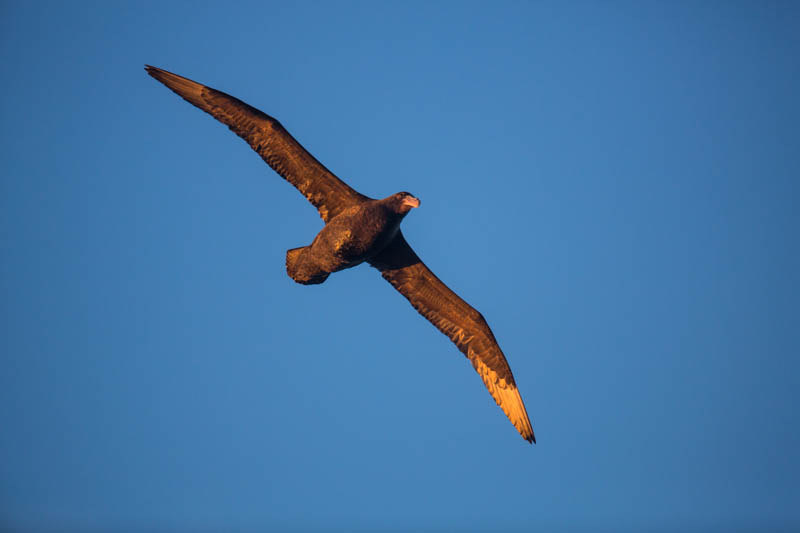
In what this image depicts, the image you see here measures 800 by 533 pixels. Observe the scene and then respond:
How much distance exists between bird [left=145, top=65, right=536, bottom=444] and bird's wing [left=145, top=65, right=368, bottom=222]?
2cm

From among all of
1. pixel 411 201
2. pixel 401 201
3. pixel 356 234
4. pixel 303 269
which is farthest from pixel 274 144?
pixel 411 201

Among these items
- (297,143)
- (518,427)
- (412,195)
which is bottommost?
(518,427)

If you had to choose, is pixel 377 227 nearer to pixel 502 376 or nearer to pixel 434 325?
pixel 434 325

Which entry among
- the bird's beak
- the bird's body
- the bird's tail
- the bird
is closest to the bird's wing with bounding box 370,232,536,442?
the bird

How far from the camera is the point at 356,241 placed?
15.2m

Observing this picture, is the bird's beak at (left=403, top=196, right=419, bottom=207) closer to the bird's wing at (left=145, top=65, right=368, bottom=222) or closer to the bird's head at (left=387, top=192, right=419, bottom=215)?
the bird's head at (left=387, top=192, right=419, bottom=215)

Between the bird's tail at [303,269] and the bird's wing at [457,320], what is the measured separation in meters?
1.34

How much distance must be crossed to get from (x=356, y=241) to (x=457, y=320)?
3337mm

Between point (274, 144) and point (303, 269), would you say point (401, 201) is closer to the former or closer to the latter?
point (303, 269)

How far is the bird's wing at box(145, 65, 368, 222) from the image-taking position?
15961 mm

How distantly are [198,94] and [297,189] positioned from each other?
269 centimetres

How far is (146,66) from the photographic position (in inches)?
639

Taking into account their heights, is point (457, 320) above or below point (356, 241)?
below

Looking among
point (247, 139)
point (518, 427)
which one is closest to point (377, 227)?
point (247, 139)
